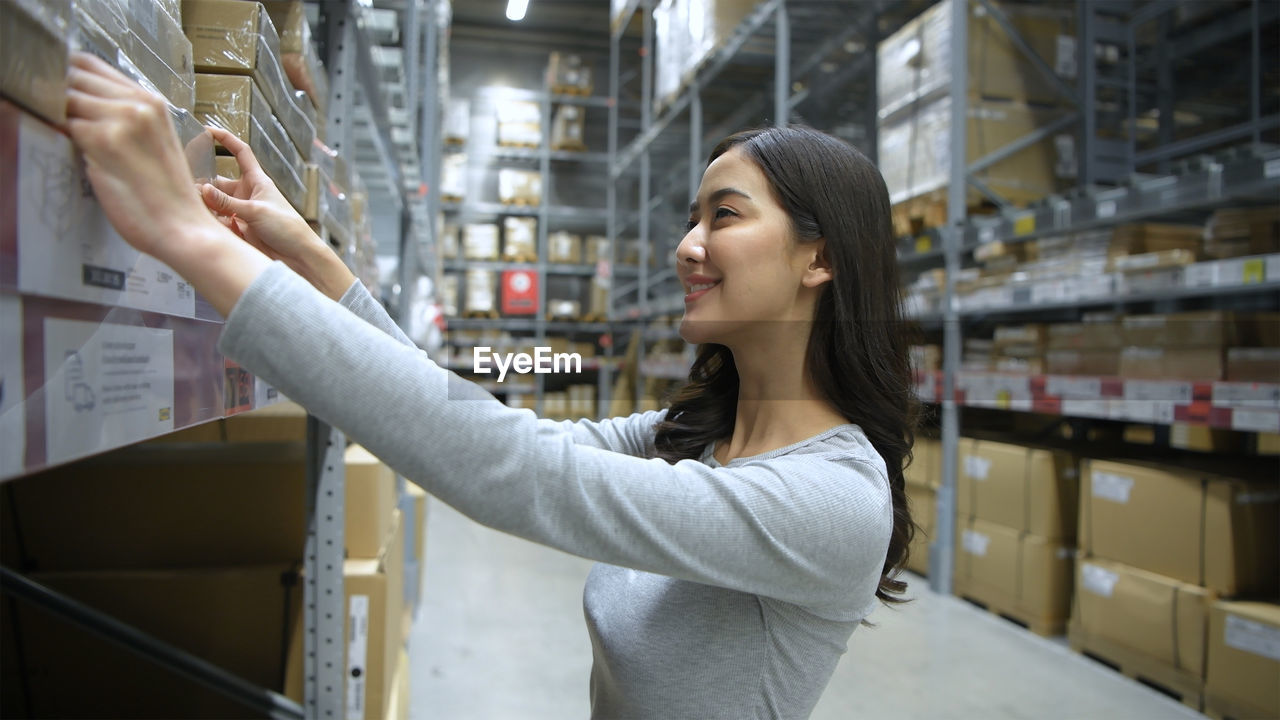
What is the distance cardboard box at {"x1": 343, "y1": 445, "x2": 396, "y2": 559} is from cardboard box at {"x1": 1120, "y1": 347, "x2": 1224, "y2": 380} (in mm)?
2415

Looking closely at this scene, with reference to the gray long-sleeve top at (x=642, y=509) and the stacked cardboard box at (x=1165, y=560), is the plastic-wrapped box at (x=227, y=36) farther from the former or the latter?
the stacked cardboard box at (x=1165, y=560)

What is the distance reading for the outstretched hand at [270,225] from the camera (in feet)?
1.91

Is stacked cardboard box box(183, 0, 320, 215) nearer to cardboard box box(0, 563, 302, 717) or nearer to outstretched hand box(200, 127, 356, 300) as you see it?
outstretched hand box(200, 127, 356, 300)

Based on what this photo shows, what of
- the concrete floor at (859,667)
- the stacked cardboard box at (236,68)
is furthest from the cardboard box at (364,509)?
the stacked cardboard box at (236,68)

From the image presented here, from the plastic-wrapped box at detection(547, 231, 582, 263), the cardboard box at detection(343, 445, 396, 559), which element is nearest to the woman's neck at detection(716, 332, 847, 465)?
the cardboard box at detection(343, 445, 396, 559)

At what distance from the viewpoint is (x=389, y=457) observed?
463 millimetres

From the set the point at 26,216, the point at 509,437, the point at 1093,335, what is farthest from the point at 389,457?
the point at 1093,335

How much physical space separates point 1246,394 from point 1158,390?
0.28 meters

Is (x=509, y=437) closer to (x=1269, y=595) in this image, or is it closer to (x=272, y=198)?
(x=272, y=198)

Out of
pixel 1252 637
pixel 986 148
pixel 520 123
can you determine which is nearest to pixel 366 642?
pixel 1252 637

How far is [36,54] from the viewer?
1.05 feet

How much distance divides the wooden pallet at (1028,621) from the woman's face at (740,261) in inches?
112

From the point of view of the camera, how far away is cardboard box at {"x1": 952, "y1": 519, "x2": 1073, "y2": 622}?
300 cm

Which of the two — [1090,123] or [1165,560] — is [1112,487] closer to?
[1165,560]
